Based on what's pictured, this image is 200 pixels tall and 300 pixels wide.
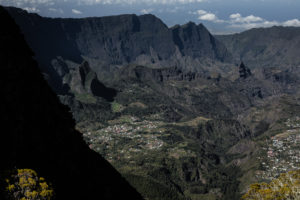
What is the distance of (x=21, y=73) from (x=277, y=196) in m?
60.5

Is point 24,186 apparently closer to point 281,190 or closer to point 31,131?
point 31,131

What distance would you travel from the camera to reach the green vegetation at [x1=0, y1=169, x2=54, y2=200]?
3881cm

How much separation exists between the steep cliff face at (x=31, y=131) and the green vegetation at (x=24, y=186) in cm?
443

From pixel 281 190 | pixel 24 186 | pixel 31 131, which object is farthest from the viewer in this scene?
pixel 31 131

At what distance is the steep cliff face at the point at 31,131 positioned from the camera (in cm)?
5212

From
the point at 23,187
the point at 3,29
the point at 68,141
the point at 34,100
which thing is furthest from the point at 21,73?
the point at 23,187

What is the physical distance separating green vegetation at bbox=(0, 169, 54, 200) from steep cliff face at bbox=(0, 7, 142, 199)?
14.5 feet

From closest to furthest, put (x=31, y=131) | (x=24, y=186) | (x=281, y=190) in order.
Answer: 1. (x=24, y=186)
2. (x=281, y=190)
3. (x=31, y=131)

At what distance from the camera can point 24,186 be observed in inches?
1555

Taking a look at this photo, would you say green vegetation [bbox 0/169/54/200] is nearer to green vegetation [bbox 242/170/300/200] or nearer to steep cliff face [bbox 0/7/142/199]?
steep cliff face [bbox 0/7/142/199]

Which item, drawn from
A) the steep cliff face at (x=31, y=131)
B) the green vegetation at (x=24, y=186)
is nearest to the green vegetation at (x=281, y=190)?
the steep cliff face at (x=31, y=131)

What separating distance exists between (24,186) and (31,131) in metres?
21.8

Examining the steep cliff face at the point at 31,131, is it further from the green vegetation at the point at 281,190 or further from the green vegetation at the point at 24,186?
the green vegetation at the point at 281,190

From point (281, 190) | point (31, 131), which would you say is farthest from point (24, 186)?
point (281, 190)
